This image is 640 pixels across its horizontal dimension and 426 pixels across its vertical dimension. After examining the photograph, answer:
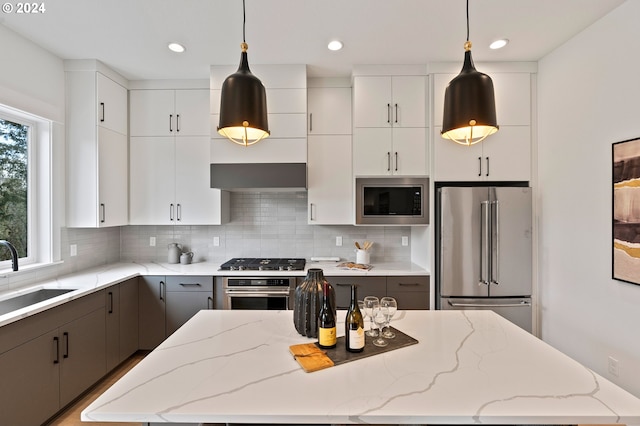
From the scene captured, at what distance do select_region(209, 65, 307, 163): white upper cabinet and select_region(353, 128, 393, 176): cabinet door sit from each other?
50 cm

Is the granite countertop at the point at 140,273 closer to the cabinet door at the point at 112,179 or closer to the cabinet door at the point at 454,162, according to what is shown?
the cabinet door at the point at 112,179

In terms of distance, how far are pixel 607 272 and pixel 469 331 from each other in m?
1.36

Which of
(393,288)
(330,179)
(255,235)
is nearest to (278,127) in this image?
(330,179)

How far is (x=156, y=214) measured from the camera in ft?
10.8

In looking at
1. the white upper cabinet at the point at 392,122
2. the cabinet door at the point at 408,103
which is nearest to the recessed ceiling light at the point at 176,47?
the white upper cabinet at the point at 392,122

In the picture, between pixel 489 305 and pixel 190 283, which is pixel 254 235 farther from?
pixel 489 305

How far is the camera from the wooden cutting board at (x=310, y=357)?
117 centimetres

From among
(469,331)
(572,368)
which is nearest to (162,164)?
(469,331)

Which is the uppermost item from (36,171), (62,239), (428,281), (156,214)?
(36,171)

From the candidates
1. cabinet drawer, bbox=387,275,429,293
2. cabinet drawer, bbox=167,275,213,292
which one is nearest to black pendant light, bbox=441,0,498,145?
cabinet drawer, bbox=387,275,429,293

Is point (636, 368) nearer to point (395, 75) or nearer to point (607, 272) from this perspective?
point (607, 272)

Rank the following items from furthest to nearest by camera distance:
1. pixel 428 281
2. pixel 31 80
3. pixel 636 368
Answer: pixel 428 281 → pixel 31 80 → pixel 636 368

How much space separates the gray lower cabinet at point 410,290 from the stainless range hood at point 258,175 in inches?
48.0

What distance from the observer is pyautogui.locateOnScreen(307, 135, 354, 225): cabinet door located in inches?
126
